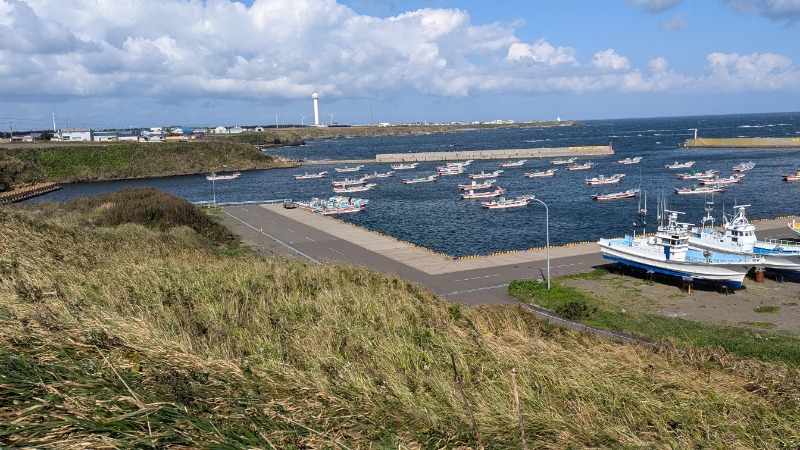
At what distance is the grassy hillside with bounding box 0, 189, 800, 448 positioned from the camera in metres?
5.04

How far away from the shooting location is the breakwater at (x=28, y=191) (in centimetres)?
7776

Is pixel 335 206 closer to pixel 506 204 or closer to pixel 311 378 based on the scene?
pixel 506 204

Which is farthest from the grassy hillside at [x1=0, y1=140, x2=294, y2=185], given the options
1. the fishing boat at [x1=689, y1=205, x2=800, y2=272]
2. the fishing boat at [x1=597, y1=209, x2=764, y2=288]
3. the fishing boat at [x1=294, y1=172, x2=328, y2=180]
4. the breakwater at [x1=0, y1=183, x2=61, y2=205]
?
the fishing boat at [x1=689, y1=205, x2=800, y2=272]

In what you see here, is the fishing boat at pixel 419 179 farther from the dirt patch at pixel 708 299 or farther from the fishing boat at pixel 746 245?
the dirt patch at pixel 708 299

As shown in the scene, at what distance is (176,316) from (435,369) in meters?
4.82

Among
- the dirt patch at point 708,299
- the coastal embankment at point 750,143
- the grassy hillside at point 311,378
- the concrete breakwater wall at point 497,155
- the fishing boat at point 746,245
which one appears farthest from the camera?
the coastal embankment at point 750,143

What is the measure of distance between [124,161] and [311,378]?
433 feet

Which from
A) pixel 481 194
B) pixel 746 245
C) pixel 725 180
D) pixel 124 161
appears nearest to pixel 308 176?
pixel 481 194

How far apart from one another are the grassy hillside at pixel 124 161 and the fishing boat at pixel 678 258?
321ft

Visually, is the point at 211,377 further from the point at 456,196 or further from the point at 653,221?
the point at 456,196

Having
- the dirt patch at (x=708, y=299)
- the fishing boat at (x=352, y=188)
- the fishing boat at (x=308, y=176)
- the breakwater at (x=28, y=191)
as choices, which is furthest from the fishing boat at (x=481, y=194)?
the breakwater at (x=28, y=191)

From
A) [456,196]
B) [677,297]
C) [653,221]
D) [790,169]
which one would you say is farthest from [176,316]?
[790,169]

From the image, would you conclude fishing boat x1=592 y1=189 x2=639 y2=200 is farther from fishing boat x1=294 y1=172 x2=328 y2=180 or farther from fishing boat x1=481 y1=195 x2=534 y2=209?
fishing boat x1=294 y1=172 x2=328 y2=180

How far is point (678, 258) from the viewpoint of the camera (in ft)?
99.6
